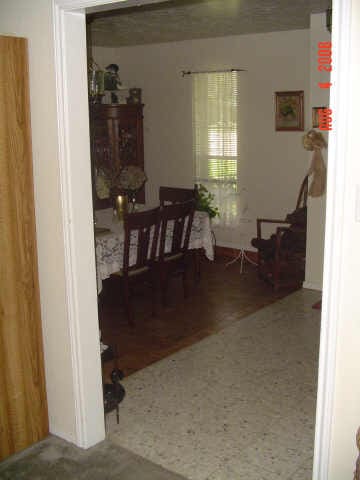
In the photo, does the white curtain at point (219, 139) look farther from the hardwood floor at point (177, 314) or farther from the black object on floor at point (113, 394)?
the black object on floor at point (113, 394)

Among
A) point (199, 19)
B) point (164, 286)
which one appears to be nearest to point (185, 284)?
point (164, 286)

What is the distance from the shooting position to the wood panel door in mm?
2580

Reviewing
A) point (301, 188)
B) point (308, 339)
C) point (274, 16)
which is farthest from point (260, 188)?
point (308, 339)

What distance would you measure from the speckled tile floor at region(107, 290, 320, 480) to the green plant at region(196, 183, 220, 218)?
1986 millimetres

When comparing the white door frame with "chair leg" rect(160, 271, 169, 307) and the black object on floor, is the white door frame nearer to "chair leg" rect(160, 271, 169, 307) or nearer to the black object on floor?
the black object on floor

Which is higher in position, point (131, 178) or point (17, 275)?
point (131, 178)

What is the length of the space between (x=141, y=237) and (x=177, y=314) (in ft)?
2.65

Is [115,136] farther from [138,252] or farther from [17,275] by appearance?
[17,275]

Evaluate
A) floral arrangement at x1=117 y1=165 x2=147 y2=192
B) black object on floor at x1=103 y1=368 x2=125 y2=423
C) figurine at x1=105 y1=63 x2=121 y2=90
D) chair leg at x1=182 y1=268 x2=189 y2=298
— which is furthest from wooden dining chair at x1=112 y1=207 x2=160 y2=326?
figurine at x1=105 y1=63 x2=121 y2=90

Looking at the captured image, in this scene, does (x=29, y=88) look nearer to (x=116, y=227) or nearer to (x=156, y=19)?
(x=116, y=227)

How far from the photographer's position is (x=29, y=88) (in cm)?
264

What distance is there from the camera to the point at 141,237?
4.61 meters

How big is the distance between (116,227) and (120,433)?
2145 mm

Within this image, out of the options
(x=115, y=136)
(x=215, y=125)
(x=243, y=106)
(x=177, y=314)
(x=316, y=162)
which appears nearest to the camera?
(x=177, y=314)
